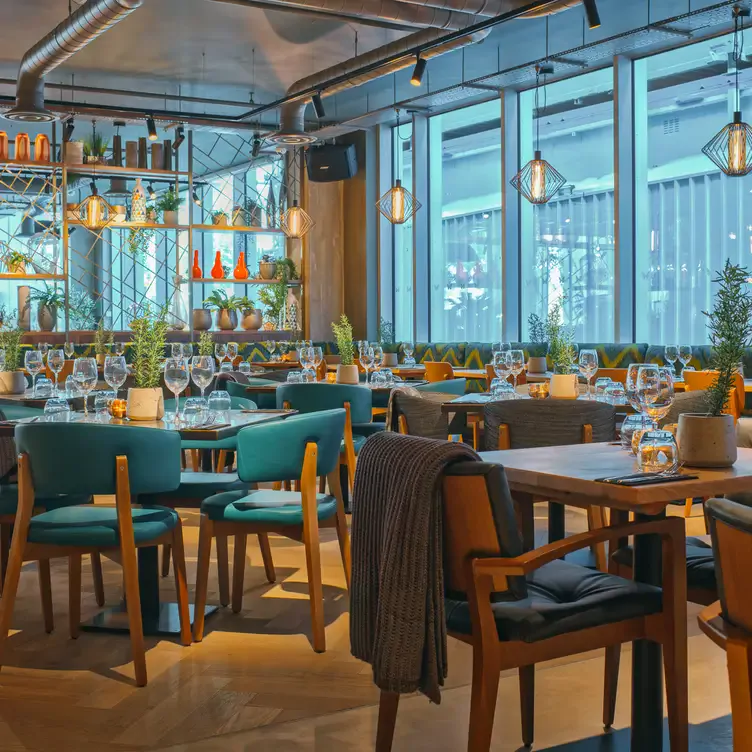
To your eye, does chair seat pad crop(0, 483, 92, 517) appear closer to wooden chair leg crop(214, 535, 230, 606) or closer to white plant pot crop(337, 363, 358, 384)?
wooden chair leg crop(214, 535, 230, 606)

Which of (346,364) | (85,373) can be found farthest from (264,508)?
(346,364)

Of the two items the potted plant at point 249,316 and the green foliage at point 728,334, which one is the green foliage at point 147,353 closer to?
the green foliage at point 728,334

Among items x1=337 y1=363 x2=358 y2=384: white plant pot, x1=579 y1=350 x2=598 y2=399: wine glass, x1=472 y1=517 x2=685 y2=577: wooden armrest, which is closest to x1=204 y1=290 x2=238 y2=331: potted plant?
x1=337 y1=363 x2=358 y2=384: white plant pot

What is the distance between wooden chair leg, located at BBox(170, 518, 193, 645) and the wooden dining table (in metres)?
1.38

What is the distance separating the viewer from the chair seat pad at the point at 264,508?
3.52 m

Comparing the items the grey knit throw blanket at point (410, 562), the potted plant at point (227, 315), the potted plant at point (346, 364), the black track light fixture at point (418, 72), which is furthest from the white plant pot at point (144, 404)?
the potted plant at point (227, 315)

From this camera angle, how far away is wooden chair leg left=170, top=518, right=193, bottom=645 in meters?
3.49

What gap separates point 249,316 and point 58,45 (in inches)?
180

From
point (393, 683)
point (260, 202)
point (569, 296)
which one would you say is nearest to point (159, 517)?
point (393, 683)

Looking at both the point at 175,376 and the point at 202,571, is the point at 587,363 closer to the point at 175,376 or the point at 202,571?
the point at 175,376

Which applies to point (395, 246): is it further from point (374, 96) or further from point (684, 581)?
point (684, 581)

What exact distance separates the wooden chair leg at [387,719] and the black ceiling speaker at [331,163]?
9.82 metres

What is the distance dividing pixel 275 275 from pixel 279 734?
965 cm

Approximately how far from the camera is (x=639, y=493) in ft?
6.65
